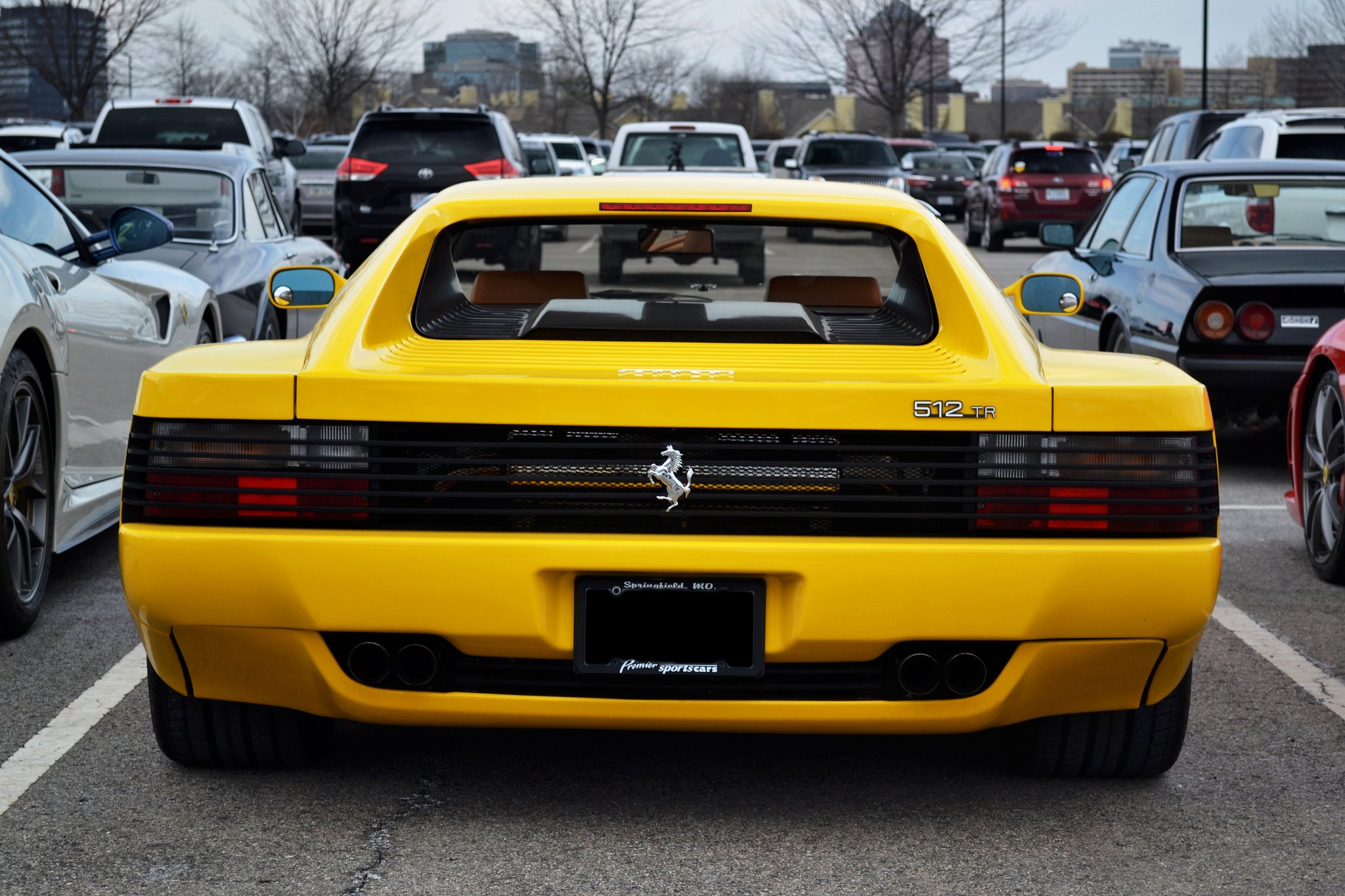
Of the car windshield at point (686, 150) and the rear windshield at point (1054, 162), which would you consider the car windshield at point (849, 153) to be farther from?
the car windshield at point (686, 150)

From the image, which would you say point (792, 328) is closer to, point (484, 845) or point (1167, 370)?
point (1167, 370)

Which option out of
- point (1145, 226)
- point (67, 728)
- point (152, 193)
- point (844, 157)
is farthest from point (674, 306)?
point (844, 157)

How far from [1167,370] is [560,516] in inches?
51.2

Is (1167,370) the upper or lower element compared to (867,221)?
lower

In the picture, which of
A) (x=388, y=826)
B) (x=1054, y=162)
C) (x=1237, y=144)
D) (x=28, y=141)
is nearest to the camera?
(x=388, y=826)

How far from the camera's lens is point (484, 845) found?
345cm

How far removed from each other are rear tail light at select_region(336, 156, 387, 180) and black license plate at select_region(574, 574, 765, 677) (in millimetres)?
14501

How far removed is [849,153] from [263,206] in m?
18.6

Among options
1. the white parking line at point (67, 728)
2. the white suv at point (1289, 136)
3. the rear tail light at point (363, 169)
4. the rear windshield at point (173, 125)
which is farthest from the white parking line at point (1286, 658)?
the rear windshield at point (173, 125)

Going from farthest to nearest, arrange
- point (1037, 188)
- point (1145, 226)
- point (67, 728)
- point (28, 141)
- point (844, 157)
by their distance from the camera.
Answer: point (844, 157) → point (1037, 188) → point (28, 141) → point (1145, 226) → point (67, 728)

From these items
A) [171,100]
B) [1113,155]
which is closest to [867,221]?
[171,100]

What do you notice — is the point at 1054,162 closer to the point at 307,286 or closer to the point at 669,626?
the point at 307,286

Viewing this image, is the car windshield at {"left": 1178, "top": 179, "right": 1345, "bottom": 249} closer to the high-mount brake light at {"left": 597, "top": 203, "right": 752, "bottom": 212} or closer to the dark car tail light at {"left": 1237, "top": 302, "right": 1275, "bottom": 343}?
the dark car tail light at {"left": 1237, "top": 302, "right": 1275, "bottom": 343}

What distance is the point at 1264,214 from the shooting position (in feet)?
28.2
